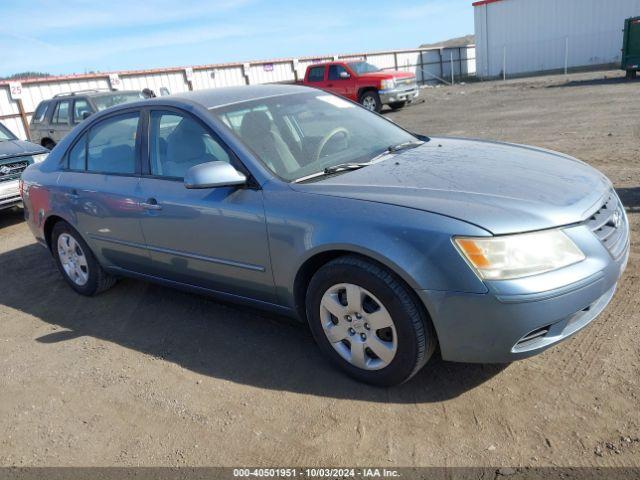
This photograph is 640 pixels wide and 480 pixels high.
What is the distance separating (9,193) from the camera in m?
7.77

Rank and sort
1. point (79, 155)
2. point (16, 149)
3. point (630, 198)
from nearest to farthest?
1. point (79, 155)
2. point (630, 198)
3. point (16, 149)

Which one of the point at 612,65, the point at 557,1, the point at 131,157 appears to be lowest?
the point at 612,65

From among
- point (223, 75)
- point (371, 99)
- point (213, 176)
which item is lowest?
point (371, 99)

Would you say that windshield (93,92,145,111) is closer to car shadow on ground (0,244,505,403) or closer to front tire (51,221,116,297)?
car shadow on ground (0,244,505,403)

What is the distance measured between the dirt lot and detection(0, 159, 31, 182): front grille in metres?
4.17

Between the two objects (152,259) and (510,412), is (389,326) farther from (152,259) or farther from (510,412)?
(152,259)

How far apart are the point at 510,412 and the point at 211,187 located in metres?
2.06

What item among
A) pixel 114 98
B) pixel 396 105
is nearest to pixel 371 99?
pixel 396 105

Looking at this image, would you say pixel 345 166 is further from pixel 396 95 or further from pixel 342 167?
pixel 396 95

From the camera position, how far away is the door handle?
3.69 metres

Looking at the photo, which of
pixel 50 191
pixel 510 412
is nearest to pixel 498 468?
pixel 510 412

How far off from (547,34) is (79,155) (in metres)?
31.5

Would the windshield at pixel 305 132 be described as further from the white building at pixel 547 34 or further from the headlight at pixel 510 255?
the white building at pixel 547 34

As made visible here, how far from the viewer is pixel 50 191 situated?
185 inches
